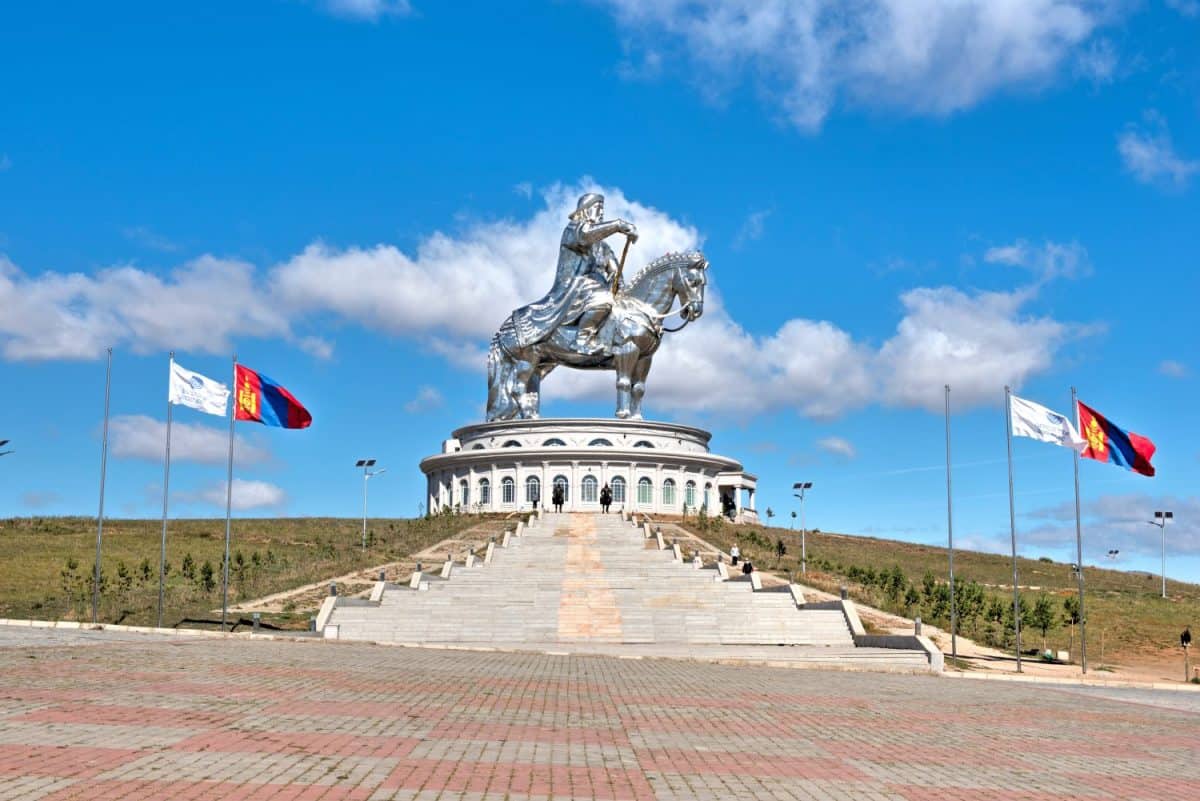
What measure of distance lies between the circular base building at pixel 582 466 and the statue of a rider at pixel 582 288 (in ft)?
16.7

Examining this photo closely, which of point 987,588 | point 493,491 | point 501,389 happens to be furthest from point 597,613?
point 501,389

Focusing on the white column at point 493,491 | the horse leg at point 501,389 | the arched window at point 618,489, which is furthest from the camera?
the horse leg at point 501,389

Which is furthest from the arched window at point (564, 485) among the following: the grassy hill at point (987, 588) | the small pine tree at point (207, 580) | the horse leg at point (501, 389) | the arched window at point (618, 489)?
the small pine tree at point (207, 580)

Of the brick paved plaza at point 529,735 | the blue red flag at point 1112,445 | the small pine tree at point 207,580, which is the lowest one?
the brick paved plaza at point 529,735

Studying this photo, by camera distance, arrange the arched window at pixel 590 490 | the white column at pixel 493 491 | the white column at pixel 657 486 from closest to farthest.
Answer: the arched window at pixel 590 490 < the white column at pixel 657 486 < the white column at pixel 493 491

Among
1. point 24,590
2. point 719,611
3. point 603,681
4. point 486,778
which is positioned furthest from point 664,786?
point 24,590

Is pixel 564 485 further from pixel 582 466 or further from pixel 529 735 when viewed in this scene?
pixel 529 735

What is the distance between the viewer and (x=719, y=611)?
33375 mm

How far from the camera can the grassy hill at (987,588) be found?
135 feet

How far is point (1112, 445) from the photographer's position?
33.0 meters

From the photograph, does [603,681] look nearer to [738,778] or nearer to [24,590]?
[738,778]

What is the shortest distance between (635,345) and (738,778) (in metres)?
56.6

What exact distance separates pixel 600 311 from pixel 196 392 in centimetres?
3581

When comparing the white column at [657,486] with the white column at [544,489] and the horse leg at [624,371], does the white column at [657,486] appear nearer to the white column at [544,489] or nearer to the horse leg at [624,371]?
the horse leg at [624,371]
